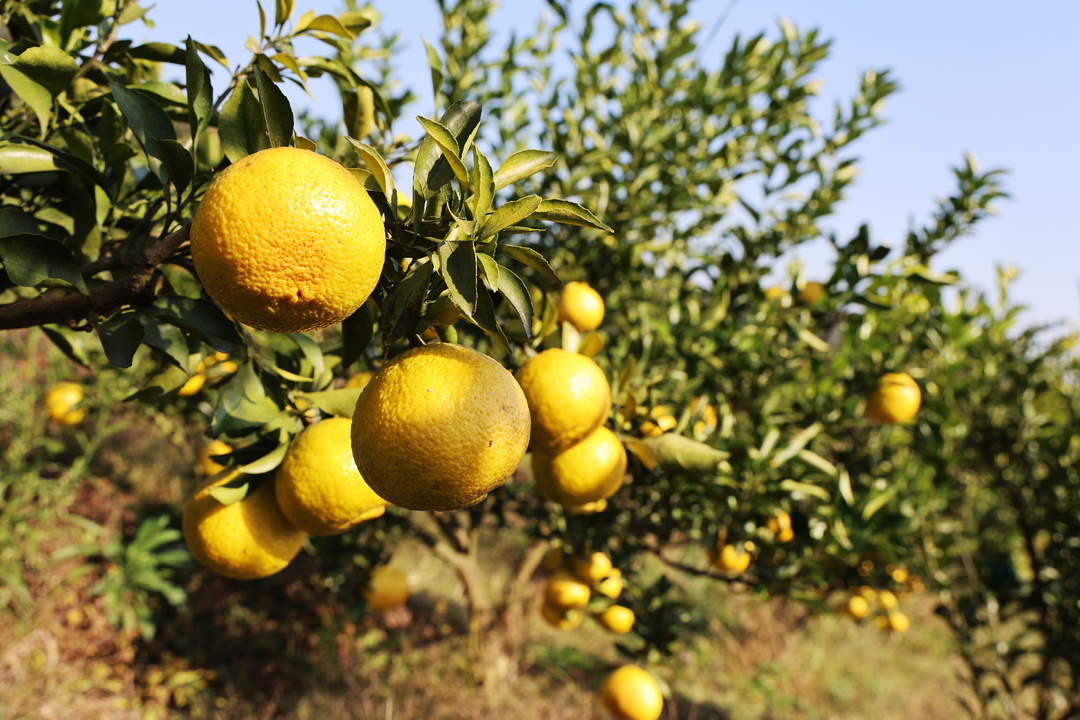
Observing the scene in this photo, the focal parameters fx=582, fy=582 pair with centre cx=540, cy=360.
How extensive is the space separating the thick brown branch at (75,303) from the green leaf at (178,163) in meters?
0.07

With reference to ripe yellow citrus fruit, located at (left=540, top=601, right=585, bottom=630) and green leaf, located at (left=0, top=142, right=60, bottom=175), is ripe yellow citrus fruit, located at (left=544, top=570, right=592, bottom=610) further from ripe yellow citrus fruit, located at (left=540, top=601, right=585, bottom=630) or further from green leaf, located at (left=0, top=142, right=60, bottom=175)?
green leaf, located at (left=0, top=142, right=60, bottom=175)

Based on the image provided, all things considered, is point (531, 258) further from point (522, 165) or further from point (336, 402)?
point (336, 402)

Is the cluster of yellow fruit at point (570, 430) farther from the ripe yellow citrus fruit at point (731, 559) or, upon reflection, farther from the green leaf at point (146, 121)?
the ripe yellow citrus fruit at point (731, 559)

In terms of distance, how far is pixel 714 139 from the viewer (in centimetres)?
227

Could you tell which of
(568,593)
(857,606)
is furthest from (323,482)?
(857,606)

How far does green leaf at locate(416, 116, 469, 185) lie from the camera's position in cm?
52

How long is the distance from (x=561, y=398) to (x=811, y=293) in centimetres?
119

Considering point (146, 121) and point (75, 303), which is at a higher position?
point (146, 121)

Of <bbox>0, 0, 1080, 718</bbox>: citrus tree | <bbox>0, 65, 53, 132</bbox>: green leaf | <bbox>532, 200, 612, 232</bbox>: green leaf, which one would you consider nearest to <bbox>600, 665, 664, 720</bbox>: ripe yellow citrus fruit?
<bbox>0, 0, 1080, 718</bbox>: citrus tree

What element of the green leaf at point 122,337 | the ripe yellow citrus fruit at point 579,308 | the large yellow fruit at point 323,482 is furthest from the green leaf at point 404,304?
the ripe yellow citrus fruit at point 579,308

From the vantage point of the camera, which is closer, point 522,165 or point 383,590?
point 522,165

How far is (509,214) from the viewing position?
1.90 feet

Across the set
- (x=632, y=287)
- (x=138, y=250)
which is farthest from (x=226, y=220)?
(x=632, y=287)

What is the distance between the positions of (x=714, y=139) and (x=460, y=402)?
2.06 meters
